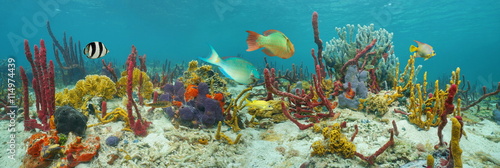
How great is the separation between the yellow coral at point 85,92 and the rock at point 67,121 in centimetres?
105

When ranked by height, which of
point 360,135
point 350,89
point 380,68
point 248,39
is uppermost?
point 248,39

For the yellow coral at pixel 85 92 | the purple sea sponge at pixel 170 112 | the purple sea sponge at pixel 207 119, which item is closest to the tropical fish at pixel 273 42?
the purple sea sponge at pixel 207 119

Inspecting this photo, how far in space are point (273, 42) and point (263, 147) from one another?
1.53m

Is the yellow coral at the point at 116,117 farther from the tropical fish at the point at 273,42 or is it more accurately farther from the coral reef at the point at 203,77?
the tropical fish at the point at 273,42

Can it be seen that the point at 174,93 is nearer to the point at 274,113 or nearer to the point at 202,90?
the point at 202,90

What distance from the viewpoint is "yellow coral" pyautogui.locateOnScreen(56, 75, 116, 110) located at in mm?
3889

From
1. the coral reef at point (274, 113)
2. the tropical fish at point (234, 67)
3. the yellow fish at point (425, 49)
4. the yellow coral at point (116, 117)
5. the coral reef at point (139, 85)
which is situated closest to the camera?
the tropical fish at point (234, 67)

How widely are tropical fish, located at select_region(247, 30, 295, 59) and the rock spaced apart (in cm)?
239

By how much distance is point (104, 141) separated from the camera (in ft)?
9.71

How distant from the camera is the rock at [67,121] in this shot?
2.86m

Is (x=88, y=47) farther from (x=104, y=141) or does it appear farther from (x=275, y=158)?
(x=275, y=158)

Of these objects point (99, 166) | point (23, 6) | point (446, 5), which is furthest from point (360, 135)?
point (23, 6)

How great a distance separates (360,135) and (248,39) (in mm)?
2103

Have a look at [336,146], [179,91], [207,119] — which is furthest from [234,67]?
[179,91]
